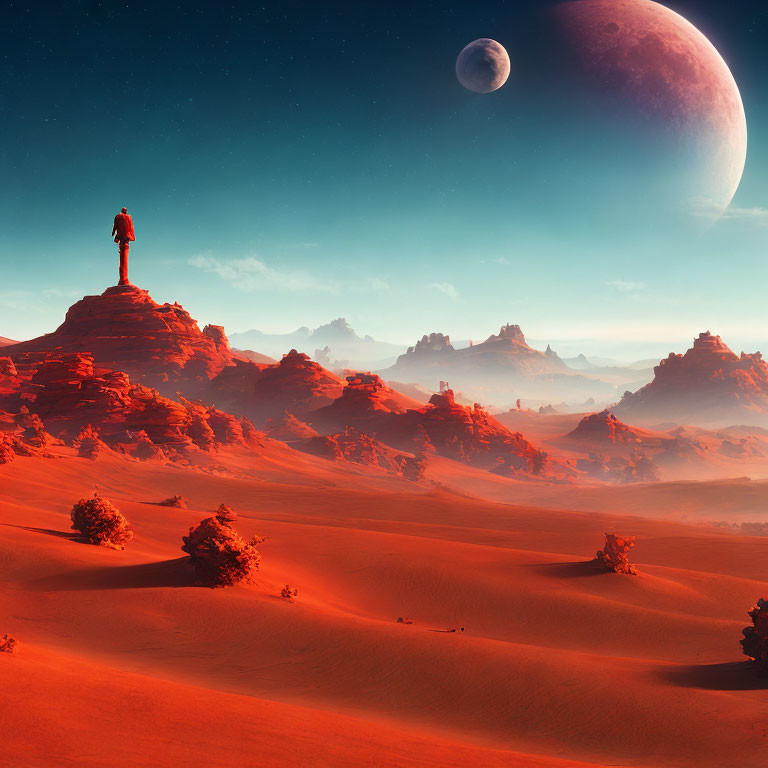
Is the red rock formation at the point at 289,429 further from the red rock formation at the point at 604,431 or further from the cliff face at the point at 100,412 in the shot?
the red rock formation at the point at 604,431

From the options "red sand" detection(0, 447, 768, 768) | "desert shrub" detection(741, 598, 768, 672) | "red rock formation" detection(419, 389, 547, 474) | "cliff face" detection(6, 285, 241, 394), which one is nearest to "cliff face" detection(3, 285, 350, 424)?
"cliff face" detection(6, 285, 241, 394)

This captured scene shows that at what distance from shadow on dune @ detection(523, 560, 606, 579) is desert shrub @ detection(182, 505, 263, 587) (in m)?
8.84

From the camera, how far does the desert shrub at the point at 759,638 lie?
8.52 meters

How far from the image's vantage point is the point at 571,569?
17406mm

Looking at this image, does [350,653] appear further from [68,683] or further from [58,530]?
[58,530]

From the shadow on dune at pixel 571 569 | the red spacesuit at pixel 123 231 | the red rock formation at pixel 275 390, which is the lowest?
the shadow on dune at pixel 571 569

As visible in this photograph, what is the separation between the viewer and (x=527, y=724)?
723cm

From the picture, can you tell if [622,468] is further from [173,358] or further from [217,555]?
[217,555]

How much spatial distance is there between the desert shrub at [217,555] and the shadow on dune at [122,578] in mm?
365

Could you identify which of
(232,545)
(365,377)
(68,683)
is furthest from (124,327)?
(68,683)

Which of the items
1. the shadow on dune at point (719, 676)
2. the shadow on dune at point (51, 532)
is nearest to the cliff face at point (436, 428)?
the shadow on dune at point (51, 532)

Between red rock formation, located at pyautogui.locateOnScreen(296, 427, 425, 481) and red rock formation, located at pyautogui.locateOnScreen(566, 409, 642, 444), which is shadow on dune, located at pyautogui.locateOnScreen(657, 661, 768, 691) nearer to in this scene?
red rock formation, located at pyautogui.locateOnScreen(296, 427, 425, 481)

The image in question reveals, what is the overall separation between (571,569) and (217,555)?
1039 centimetres

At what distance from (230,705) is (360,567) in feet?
35.6
